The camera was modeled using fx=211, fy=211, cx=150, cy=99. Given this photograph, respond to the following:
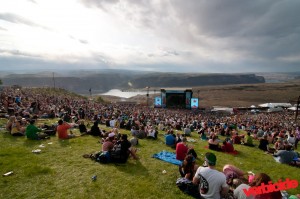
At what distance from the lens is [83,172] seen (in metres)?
7.96

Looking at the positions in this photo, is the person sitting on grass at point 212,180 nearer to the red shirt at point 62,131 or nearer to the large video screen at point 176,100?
the red shirt at point 62,131

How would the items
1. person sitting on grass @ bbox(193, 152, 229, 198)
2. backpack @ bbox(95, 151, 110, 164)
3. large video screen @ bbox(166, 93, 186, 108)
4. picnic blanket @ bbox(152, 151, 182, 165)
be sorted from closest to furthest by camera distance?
→ 1. person sitting on grass @ bbox(193, 152, 229, 198)
2. backpack @ bbox(95, 151, 110, 164)
3. picnic blanket @ bbox(152, 151, 182, 165)
4. large video screen @ bbox(166, 93, 186, 108)

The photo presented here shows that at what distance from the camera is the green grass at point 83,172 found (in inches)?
263

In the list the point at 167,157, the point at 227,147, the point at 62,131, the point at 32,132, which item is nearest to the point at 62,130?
the point at 62,131

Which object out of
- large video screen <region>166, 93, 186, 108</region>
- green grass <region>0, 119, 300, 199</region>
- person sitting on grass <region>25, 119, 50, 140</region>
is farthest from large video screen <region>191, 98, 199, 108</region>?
person sitting on grass <region>25, 119, 50, 140</region>

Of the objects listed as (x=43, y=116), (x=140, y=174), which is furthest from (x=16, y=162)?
(x=43, y=116)

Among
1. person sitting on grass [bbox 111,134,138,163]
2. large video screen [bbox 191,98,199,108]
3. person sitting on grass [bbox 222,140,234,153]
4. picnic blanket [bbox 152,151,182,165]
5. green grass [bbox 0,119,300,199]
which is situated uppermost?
person sitting on grass [bbox 111,134,138,163]

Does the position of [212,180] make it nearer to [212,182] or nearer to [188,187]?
[212,182]

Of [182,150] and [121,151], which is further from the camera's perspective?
[182,150]

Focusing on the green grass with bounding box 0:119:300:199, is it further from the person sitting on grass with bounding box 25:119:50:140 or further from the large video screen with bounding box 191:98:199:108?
the large video screen with bounding box 191:98:199:108

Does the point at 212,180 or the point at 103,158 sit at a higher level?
the point at 212,180

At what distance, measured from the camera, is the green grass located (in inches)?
263

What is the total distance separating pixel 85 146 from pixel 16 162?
3.35m

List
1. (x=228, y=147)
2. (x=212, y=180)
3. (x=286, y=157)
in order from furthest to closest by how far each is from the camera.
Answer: (x=228, y=147)
(x=286, y=157)
(x=212, y=180)
